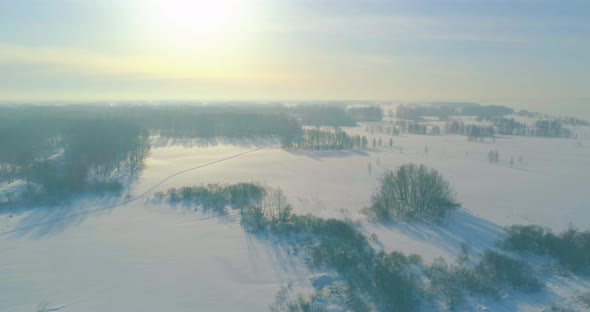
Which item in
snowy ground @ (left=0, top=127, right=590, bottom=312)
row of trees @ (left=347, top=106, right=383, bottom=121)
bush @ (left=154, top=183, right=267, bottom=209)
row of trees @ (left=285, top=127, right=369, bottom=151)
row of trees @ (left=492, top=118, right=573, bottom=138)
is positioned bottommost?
snowy ground @ (left=0, top=127, right=590, bottom=312)

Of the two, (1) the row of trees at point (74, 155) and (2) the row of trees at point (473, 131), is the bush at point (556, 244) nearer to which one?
(1) the row of trees at point (74, 155)

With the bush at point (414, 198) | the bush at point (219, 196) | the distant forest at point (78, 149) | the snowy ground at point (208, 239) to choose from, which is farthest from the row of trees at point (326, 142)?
the bush at point (414, 198)

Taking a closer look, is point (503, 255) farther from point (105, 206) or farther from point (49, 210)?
point (49, 210)

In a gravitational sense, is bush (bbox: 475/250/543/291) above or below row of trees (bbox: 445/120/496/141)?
below

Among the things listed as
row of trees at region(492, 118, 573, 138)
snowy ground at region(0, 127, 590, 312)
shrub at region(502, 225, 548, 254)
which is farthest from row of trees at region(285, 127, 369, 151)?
row of trees at region(492, 118, 573, 138)

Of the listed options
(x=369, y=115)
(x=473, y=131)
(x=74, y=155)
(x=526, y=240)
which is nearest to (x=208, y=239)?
(x=526, y=240)

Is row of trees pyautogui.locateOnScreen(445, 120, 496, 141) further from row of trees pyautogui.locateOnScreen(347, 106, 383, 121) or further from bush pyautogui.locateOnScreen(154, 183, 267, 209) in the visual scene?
bush pyautogui.locateOnScreen(154, 183, 267, 209)

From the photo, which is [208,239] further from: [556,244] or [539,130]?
[539,130]
